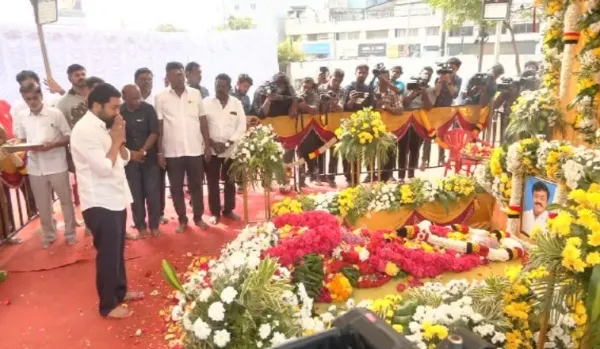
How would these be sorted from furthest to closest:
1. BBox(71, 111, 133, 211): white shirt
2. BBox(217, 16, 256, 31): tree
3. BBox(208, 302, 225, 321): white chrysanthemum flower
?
BBox(217, 16, 256, 31): tree, BBox(71, 111, 133, 211): white shirt, BBox(208, 302, 225, 321): white chrysanthemum flower

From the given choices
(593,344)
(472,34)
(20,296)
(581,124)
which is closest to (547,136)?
(581,124)

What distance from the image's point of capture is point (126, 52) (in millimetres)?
7965

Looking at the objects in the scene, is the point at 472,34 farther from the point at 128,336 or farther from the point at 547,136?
the point at 128,336

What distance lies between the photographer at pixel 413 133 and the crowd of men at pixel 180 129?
2 cm

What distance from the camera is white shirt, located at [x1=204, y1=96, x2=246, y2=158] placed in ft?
18.7

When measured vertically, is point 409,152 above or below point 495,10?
below

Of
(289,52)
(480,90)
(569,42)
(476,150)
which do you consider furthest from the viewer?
(289,52)

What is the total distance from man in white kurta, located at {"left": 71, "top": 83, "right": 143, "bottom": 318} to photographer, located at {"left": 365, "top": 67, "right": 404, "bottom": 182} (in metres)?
4.35

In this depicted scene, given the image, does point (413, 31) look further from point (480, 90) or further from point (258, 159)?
point (258, 159)

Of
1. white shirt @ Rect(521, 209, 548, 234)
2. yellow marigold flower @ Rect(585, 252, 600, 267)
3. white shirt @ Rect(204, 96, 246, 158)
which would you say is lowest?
white shirt @ Rect(521, 209, 548, 234)

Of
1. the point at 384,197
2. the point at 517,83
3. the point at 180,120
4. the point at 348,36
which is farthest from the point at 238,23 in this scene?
the point at 384,197

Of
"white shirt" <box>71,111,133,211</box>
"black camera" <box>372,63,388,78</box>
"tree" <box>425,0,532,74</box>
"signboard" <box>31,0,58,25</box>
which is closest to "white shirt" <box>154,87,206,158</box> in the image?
"white shirt" <box>71,111,133,211</box>

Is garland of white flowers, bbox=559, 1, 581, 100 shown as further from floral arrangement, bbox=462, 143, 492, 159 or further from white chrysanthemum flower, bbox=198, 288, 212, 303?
white chrysanthemum flower, bbox=198, 288, 212, 303

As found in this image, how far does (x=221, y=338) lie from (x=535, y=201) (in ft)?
11.0
